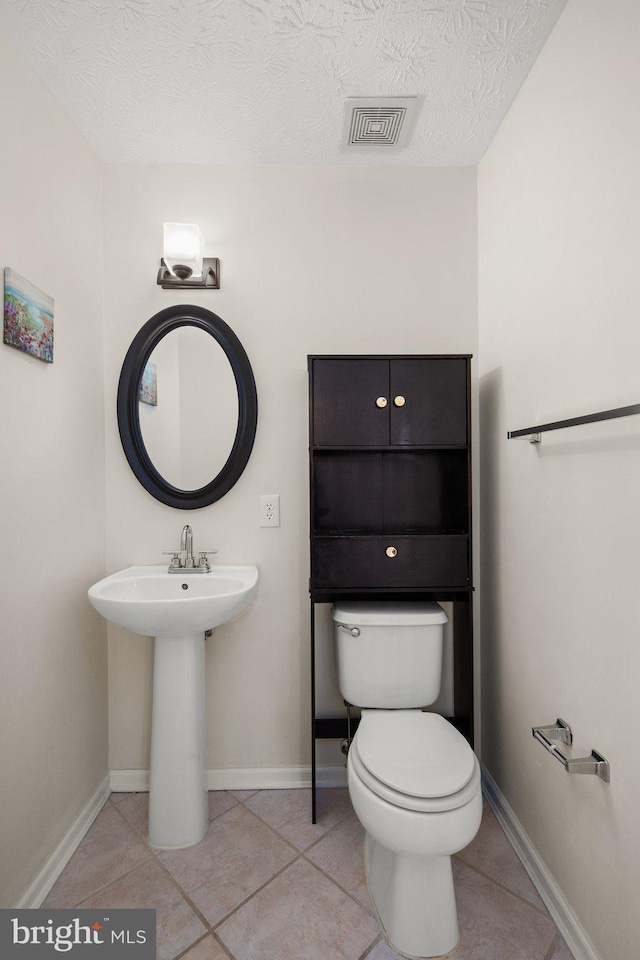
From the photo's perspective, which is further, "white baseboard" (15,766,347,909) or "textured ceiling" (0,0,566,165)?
"white baseboard" (15,766,347,909)

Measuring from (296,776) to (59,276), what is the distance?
2040 millimetres

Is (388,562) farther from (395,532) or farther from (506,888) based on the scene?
(506,888)

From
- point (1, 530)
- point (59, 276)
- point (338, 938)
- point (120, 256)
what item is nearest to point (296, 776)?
point (338, 938)

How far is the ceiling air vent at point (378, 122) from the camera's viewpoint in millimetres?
1661

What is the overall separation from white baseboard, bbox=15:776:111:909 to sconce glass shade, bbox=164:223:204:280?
6.48 ft

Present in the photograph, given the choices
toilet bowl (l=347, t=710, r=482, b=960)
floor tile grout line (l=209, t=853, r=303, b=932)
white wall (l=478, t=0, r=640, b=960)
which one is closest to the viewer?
white wall (l=478, t=0, r=640, b=960)

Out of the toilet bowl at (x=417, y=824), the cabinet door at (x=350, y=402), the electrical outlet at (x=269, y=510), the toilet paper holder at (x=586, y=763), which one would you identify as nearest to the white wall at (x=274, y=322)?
the electrical outlet at (x=269, y=510)

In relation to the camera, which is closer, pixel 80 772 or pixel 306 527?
pixel 80 772

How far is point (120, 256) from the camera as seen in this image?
201cm

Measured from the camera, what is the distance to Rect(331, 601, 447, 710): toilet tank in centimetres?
180

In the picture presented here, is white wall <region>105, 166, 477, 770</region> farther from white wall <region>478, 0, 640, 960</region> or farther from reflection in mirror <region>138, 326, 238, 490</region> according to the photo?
white wall <region>478, 0, 640, 960</region>

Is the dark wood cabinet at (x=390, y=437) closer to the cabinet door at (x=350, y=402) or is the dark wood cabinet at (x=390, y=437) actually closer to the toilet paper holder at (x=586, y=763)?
the cabinet door at (x=350, y=402)

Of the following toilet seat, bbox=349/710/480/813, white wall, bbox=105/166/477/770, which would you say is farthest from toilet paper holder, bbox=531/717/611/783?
white wall, bbox=105/166/477/770

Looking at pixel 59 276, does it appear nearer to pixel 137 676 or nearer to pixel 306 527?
pixel 306 527
